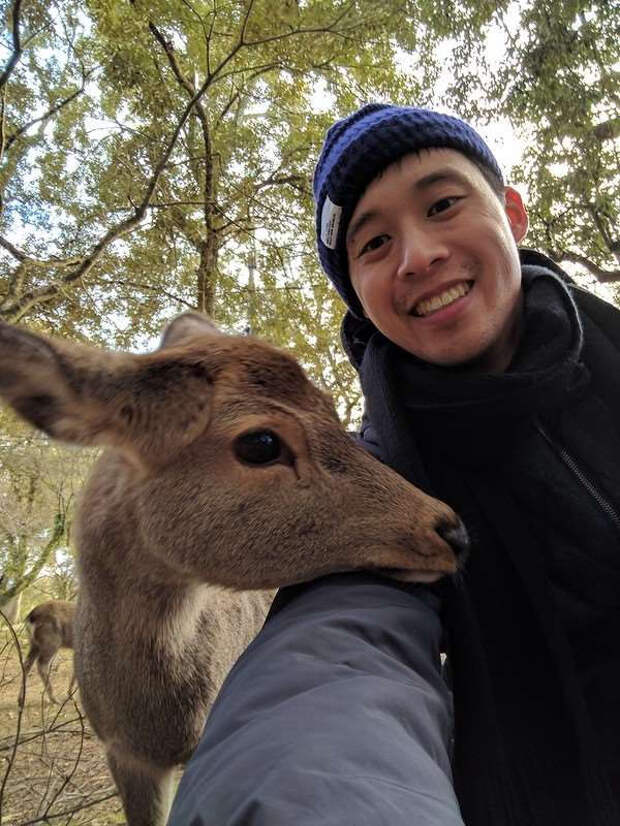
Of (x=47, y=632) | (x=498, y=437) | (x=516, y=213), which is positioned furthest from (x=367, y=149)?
(x=47, y=632)

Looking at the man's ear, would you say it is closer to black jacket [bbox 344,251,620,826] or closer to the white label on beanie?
black jacket [bbox 344,251,620,826]

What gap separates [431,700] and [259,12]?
281 inches

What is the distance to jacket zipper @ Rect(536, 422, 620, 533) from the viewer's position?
185 centimetres

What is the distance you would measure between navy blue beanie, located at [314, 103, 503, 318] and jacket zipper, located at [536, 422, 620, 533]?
1.20m

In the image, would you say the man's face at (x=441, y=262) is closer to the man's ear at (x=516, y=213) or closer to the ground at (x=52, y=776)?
the man's ear at (x=516, y=213)

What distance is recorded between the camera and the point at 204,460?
210 cm

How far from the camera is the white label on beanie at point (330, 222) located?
7.83ft

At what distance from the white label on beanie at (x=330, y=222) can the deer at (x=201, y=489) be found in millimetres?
572

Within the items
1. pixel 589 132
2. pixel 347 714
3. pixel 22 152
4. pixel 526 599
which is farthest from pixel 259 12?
pixel 347 714

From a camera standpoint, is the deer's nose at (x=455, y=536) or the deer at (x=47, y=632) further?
the deer at (x=47, y=632)

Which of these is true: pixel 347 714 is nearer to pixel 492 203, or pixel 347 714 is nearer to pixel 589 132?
pixel 492 203

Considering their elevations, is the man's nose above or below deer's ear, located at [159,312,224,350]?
below

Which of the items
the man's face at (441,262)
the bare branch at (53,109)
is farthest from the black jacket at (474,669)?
the bare branch at (53,109)

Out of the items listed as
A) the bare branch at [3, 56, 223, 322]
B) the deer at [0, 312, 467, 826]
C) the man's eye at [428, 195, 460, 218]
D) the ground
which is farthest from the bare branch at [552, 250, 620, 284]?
the ground
